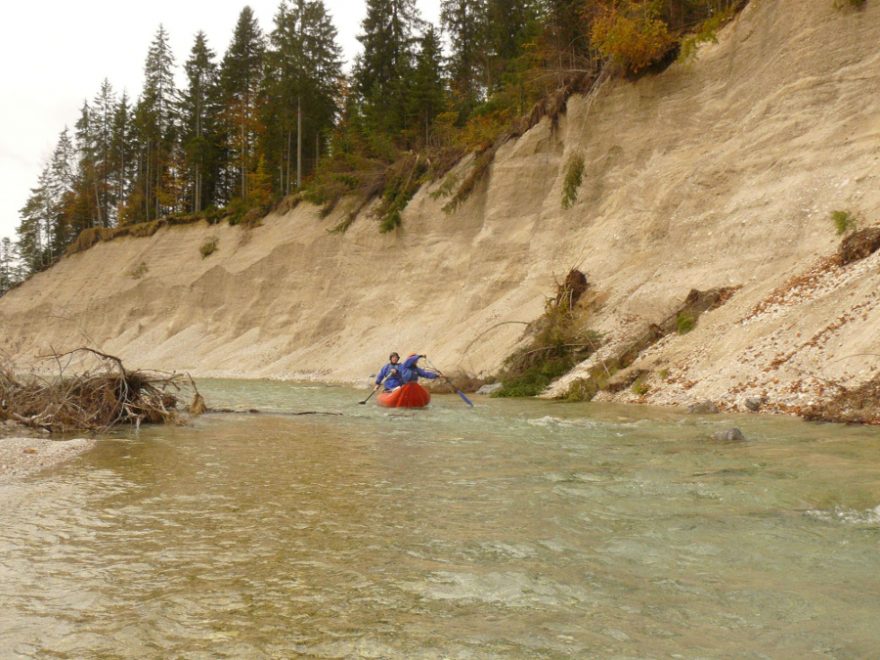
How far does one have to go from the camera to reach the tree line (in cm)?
3231

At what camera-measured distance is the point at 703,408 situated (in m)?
12.9

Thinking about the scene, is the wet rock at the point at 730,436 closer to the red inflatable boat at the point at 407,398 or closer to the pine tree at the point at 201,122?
the red inflatable boat at the point at 407,398

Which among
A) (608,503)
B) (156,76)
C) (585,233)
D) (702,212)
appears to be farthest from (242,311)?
(608,503)

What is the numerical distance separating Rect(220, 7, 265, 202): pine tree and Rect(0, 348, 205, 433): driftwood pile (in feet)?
131

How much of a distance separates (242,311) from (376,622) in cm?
3632

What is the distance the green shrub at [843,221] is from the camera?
15836 millimetres

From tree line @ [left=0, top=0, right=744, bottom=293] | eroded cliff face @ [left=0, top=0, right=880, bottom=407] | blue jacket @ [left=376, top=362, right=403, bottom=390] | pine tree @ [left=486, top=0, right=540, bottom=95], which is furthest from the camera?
pine tree @ [left=486, top=0, right=540, bottom=95]

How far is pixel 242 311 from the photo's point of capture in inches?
1508

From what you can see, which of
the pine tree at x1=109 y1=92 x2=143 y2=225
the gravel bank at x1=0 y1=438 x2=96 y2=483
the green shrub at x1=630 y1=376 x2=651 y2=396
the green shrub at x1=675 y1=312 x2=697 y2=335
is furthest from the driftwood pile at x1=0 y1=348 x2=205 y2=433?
the pine tree at x1=109 y1=92 x2=143 y2=225

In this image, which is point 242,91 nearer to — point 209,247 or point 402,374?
point 209,247

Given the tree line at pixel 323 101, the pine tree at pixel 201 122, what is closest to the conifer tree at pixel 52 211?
the tree line at pixel 323 101

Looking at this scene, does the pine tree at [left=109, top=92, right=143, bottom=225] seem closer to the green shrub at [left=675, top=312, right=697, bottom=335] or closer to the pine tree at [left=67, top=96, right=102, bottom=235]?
the pine tree at [left=67, top=96, right=102, bottom=235]

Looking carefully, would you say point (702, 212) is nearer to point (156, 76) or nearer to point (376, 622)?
point (376, 622)

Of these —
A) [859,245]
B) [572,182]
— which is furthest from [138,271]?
[859,245]
